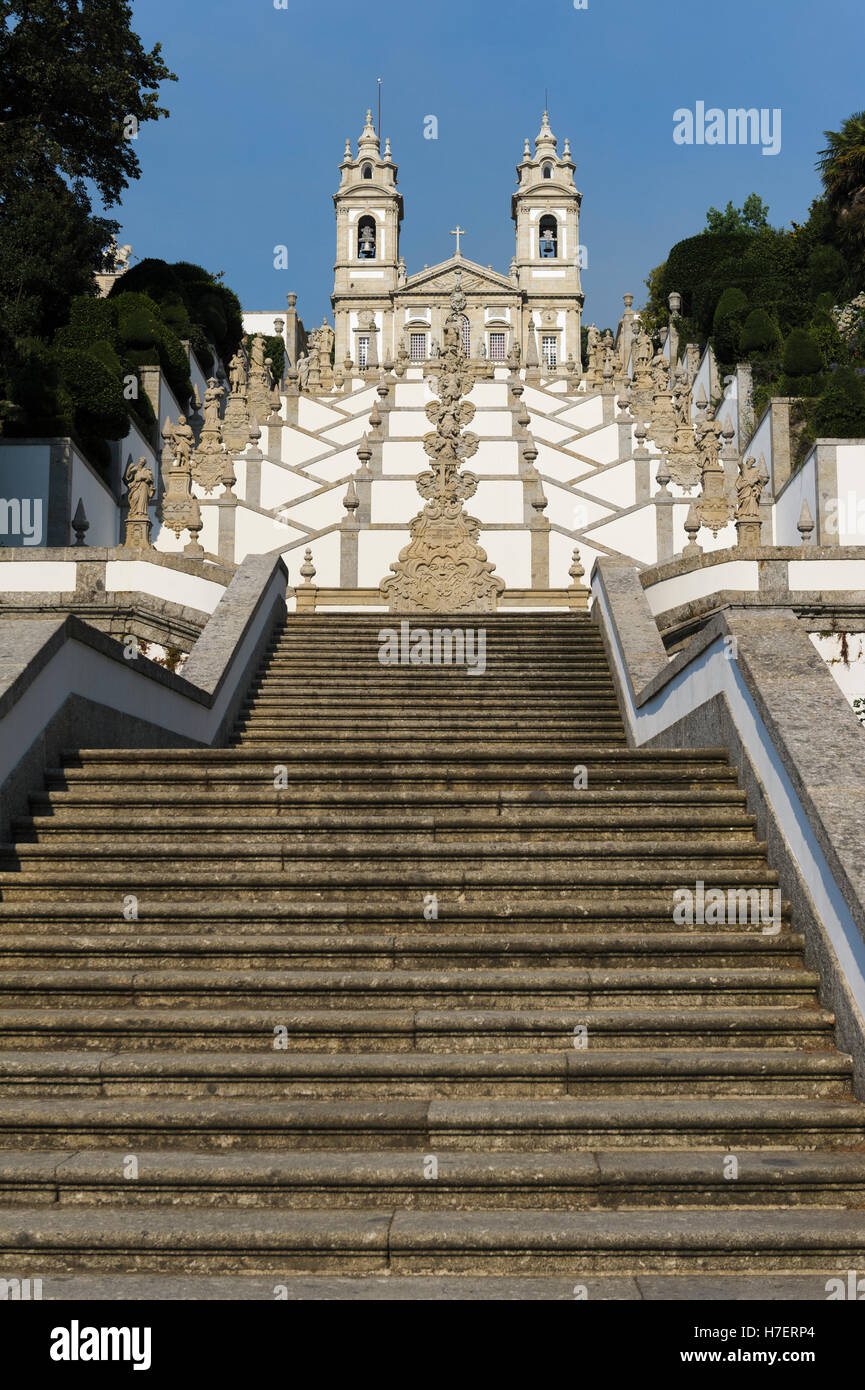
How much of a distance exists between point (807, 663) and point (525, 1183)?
355 cm

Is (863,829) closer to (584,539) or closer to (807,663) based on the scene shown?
(807,663)

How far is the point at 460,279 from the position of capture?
78.9 m

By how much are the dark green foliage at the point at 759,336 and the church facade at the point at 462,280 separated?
125 feet

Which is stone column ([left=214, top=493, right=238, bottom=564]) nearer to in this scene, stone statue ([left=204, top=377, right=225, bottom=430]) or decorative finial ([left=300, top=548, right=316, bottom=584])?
stone statue ([left=204, top=377, right=225, bottom=430])

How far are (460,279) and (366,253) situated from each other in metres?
9.22

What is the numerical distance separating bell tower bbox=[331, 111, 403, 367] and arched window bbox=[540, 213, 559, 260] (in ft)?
30.9

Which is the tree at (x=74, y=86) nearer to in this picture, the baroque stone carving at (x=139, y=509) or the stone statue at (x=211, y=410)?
the stone statue at (x=211, y=410)

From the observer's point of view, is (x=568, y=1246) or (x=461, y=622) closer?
(x=568, y=1246)

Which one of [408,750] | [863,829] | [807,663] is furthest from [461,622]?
[863,829]

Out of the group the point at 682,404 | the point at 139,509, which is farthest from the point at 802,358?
the point at 139,509

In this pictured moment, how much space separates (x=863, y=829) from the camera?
207 inches

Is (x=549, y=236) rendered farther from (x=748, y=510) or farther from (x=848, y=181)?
(x=748, y=510)

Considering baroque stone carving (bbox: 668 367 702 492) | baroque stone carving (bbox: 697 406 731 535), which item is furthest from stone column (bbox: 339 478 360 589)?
baroque stone carving (bbox: 668 367 702 492)

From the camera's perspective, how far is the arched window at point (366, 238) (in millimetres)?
84875
